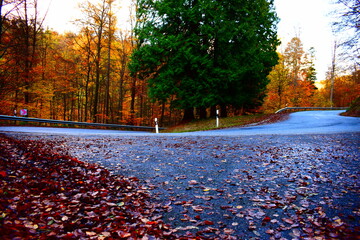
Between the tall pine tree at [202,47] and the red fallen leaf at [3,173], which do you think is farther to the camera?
the tall pine tree at [202,47]

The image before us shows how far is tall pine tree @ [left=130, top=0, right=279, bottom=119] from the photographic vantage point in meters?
16.7

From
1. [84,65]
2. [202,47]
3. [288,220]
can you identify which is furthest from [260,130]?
[84,65]

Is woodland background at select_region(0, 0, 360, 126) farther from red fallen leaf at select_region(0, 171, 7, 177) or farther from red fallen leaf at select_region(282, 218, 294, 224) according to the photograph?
red fallen leaf at select_region(282, 218, 294, 224)

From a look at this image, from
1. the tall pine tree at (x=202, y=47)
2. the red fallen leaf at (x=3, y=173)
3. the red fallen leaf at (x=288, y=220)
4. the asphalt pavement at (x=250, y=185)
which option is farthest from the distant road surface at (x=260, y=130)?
the red fallen leaf at (x=288, y=220)

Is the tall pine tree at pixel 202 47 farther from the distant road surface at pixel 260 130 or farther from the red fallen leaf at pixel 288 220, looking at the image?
the red fallen leaf at pixel 288 220

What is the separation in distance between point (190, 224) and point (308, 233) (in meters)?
1.45

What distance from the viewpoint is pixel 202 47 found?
1711 centimetres

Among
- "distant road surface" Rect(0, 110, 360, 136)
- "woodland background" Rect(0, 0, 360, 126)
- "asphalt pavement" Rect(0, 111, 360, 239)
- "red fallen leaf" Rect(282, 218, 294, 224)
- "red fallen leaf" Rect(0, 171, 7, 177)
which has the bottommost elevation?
"red fallen leaf" Rect(282, 218, 294, 224)

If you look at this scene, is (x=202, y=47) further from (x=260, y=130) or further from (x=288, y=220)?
(x=288, y=220)

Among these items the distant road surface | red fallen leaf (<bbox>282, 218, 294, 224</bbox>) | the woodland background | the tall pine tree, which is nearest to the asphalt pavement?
red fallen leaf (<bbox>282, 218, 294, 224</bbox>)

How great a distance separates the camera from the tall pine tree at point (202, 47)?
16656mm

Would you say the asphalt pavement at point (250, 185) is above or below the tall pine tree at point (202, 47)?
below

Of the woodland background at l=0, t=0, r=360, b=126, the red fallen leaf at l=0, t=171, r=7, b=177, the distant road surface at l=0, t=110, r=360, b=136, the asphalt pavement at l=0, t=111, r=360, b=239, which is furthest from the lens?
the woodland background at l=0, t=0, r=360, b=126

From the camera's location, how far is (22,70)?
17.4 m
